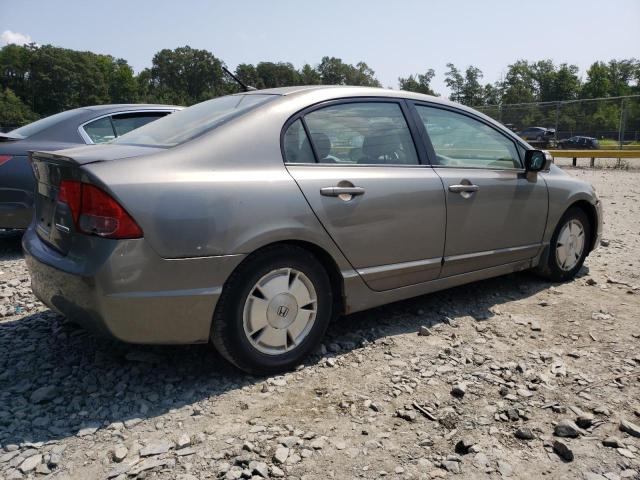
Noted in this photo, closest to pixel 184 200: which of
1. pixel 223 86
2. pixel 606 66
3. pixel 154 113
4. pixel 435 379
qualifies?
pixel 435 379

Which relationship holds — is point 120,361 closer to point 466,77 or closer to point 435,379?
point 435,379

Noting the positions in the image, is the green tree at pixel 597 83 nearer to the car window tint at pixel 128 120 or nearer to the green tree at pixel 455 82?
the green tree at pixel 455 82

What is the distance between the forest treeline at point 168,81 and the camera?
7344 cm

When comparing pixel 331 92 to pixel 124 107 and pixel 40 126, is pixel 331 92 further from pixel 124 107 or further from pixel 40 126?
pixel 40 126

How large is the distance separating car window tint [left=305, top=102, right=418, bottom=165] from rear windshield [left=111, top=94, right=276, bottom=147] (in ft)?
1.23

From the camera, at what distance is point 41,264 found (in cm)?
286

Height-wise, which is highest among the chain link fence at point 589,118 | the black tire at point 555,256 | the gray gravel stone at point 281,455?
the chain link fence at point 589,118

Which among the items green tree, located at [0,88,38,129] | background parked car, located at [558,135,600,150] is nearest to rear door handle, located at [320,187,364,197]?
background parked car, located at [558,135,600,150]

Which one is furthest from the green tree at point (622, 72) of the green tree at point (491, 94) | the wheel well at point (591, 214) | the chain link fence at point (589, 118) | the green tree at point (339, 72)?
the wheel well at point (591, 214)

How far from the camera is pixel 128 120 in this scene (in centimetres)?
615

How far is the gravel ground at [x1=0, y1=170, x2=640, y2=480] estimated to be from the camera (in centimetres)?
230

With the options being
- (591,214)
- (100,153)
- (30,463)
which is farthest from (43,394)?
(591,214)

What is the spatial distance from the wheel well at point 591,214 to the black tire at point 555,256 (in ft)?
0.07

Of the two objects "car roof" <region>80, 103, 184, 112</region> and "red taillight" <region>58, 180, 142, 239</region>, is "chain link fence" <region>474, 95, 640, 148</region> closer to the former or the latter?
"car roof" <region>80, 103, 184, 112</region>
